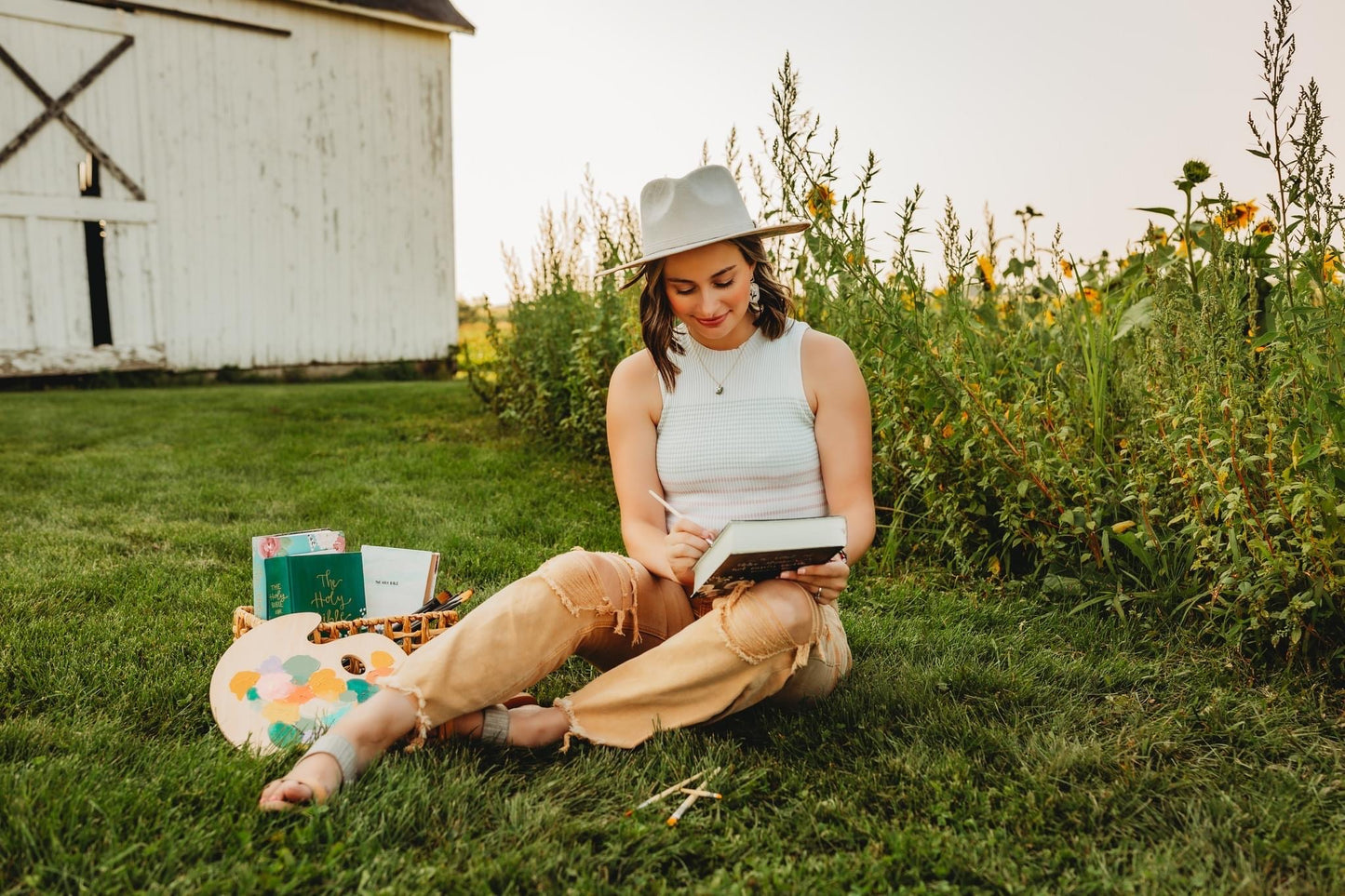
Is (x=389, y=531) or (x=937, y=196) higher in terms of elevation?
(x=937, y=196)

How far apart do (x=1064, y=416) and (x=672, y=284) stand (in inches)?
53.8

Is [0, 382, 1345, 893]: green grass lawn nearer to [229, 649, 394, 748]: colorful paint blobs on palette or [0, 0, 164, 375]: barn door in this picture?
[229, 649, 394, 748]: colorful paint blobs on palette

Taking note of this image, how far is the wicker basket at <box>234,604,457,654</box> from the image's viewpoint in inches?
92.3

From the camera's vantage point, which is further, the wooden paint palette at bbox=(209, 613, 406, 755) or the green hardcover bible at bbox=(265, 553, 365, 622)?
the green hardcover bible at bbox=(265, 553, 365, 622)

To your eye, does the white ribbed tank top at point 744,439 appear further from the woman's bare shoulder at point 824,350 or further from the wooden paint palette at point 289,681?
the wooden paint palette at point 289,681

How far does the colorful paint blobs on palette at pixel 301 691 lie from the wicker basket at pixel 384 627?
8 centimetres

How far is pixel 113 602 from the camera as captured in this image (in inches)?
117

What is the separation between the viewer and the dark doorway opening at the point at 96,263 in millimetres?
9227

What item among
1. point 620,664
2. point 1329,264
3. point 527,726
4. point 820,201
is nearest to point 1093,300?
point 820,201

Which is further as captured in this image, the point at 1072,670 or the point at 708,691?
the point at 1072,670

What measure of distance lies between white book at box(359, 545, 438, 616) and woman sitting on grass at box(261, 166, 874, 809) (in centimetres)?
60

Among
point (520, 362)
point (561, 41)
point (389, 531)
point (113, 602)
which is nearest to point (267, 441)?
point (520, 362)

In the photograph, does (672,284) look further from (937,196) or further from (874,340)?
(937,196)

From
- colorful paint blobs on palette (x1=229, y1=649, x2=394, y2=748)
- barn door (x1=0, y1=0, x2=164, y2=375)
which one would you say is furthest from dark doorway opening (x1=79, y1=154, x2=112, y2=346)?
colorful paint blobs on palette (x1=229, y1=649, x2=394, y2=748)
